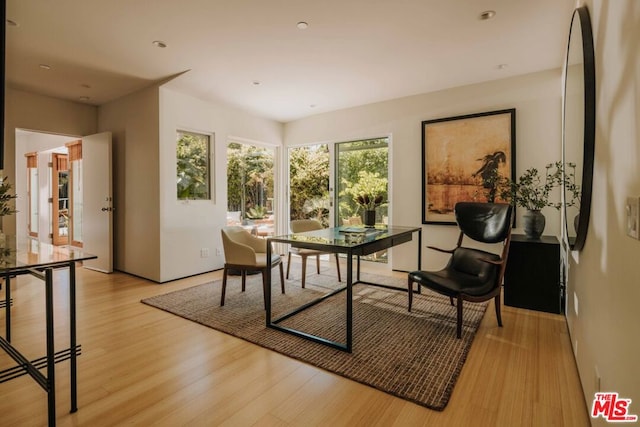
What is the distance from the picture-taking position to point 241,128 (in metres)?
5.11

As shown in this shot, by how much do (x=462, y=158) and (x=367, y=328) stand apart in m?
2.58

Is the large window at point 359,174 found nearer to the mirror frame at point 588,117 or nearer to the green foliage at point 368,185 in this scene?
the green foliage at point 368,185

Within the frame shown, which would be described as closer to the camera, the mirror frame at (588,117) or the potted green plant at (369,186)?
Result: the mirror frame at (588,117)

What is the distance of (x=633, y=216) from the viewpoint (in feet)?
2.96

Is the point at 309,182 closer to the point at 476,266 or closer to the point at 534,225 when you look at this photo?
the point at 476,266

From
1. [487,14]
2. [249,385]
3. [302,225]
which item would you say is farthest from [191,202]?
[487,14]

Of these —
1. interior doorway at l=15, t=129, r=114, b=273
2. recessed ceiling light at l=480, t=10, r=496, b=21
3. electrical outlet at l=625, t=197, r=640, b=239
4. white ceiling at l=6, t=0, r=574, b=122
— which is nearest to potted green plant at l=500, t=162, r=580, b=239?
white ceiling at l=6, t=0, r=574, b=122

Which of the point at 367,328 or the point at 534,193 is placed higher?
the point at 534,193

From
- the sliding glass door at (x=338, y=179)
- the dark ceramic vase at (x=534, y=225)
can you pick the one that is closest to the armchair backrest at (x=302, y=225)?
the sliding glass door at (x=338, y=179)

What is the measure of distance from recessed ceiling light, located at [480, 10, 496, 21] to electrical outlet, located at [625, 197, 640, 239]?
7.10ft

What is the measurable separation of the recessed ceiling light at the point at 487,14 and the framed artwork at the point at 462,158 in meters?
1.53

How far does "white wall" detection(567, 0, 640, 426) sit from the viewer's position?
0.95 meters

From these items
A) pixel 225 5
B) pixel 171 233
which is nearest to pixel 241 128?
pixel 171 233

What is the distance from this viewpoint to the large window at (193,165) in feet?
14.2
